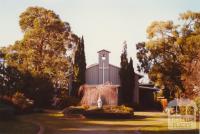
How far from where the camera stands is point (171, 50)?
5584cm

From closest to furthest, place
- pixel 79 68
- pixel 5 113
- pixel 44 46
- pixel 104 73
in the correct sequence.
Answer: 1. pixel 5 113
2. pixel 79 68
3. pixel 104 73
4. pixel 44 46

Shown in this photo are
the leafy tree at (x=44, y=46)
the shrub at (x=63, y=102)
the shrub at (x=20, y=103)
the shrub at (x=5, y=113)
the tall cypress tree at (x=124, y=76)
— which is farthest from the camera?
the leafy tree at (x=44, y=46)

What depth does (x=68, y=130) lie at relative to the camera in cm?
2511

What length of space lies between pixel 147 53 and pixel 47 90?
55.0 feet

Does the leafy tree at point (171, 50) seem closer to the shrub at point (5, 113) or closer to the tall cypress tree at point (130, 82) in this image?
the tall cypress tree at point (130, 82)

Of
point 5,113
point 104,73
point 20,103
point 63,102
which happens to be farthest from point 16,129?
point 104,73

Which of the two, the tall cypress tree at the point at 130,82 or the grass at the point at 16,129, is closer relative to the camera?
the grass at the point at 16,129

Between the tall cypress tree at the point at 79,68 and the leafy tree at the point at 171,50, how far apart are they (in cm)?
878

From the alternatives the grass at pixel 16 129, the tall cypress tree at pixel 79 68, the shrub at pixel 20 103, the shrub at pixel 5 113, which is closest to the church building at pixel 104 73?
the tall cypress tree at pixel 79 68

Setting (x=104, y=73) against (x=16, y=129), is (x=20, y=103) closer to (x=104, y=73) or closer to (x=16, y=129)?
(x=16, y=129)

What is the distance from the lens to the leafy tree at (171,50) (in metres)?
53.7

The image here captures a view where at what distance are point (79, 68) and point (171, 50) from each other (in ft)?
41.1

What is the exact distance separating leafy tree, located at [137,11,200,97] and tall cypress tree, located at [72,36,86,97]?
346 inches

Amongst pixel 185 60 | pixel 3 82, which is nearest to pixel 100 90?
pixel 3 82
